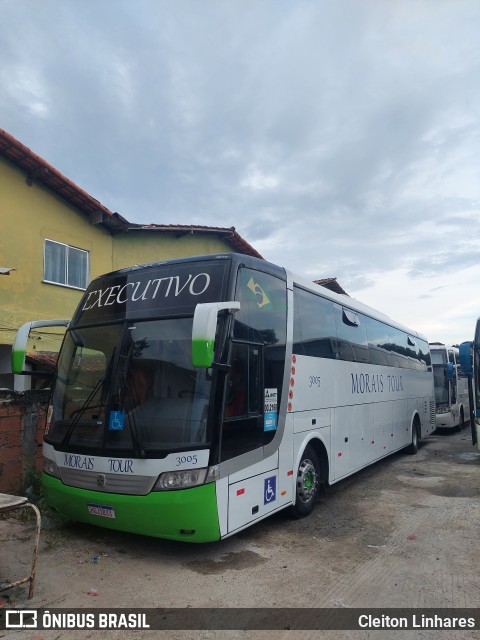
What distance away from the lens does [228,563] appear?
516cm

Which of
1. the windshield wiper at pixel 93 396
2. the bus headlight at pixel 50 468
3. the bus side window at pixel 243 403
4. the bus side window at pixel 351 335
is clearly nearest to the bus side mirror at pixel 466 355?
the bus side window at pixel 351 335

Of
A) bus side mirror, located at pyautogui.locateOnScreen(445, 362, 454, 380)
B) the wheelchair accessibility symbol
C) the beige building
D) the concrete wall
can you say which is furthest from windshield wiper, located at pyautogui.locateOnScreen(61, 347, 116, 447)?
bus side mirror, located at pyautogui.locateOnScreen(445, 362, 454, 380)

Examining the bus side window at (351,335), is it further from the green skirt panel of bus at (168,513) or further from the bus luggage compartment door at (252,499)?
the green skirt panel of bus at (168,513)

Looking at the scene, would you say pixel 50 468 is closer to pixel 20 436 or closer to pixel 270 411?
pixel 20 436

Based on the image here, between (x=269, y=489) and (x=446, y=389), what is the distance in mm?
14080

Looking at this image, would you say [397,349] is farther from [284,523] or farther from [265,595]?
[265,595]

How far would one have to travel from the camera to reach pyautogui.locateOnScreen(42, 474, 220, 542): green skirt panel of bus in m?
4.80

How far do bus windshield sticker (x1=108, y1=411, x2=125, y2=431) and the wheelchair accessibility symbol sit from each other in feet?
6.12

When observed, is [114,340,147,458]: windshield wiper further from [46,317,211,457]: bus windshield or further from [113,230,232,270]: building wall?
[113,230,232,270]: building wall

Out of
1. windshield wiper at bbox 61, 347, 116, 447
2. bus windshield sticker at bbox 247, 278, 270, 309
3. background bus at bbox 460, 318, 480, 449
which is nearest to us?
windshield wiper at bbox 61, 347, 116, 447

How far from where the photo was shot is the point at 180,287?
18.2ft

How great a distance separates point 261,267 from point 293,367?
56.1 inches

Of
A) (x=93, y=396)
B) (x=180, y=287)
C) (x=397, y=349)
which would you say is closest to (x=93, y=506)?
(x=93, y=396)

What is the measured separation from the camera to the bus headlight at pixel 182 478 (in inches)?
190
